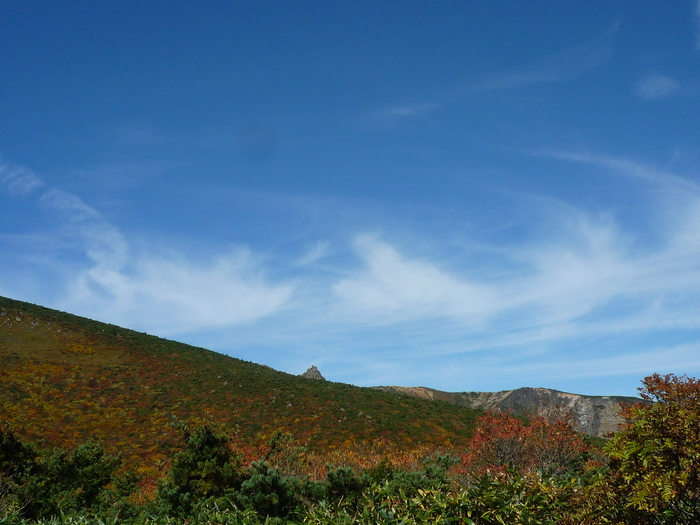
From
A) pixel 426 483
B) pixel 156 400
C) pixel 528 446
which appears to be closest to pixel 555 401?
pixel 156 400

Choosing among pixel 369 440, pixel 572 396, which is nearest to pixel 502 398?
pixel 572 396

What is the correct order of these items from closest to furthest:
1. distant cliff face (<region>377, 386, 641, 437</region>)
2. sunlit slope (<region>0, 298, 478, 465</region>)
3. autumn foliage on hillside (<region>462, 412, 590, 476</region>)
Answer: autumn foliage on hillside (<region>462, 412, 590, 476</region>), sunlit slope (<region>0, 298, 478, 465</region>), distant cliff face (<region>377, 386, 641, 437</region>)

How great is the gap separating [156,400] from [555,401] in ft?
243

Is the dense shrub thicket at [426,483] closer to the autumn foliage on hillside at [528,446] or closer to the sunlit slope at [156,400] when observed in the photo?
the autumn foliage on hillside at [528,446]

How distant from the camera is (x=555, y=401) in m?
88.7

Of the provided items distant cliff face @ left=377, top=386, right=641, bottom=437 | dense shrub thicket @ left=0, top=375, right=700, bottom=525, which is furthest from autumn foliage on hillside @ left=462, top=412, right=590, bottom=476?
distant cliff face @ left=377, top=386, right=641, bottom=437

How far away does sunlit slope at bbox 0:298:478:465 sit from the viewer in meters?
33.9

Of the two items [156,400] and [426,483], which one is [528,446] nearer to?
[426,483]

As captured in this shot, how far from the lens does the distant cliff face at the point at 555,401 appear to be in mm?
78250

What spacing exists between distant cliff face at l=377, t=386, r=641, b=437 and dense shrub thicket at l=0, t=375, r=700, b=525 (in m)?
47.5

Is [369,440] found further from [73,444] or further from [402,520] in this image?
[402,520]

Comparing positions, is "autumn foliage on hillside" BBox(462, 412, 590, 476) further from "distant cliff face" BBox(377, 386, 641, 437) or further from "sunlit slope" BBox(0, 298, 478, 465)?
"distant cliff face" BBox(377, 386, 641, 437)

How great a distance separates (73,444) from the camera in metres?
31.1

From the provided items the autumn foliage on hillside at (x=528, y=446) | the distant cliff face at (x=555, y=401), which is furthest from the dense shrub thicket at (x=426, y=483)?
the distant cliff face at (x=555, y=401)
